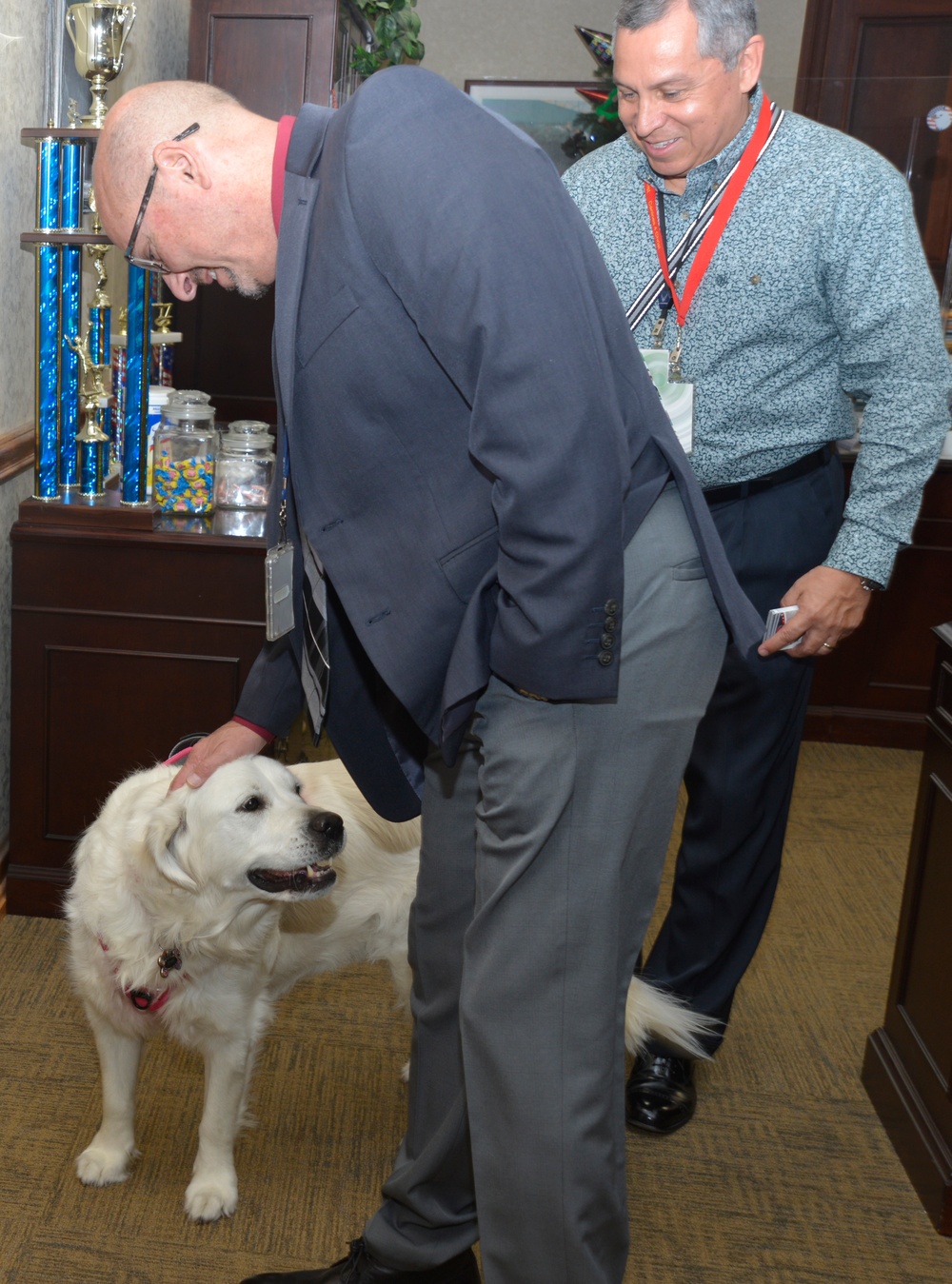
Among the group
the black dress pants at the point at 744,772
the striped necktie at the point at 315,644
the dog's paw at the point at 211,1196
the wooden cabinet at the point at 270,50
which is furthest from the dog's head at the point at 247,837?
the wooden cabinet at the point at 270,50

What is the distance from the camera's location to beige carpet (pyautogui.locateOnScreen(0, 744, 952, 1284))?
173 centimetres

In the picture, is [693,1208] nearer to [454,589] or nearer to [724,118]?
[454,589]

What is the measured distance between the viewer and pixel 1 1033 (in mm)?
2162

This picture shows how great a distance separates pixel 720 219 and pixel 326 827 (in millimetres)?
1012

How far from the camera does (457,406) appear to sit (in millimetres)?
1119

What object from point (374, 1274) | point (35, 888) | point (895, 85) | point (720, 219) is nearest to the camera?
point (374, 1274)

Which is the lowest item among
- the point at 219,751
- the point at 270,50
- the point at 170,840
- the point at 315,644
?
the point at 170,840

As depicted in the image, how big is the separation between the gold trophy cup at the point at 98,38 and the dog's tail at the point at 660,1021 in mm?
1930

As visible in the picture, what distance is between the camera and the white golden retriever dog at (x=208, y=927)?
5.40 ft

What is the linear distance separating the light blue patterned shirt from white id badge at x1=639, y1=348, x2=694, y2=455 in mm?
50

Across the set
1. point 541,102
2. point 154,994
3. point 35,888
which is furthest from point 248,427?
point 541,102

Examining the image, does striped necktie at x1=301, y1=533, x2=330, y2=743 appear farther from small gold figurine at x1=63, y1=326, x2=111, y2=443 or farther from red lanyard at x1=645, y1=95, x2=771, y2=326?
small gold figurine at x1=63, y1=326, x2=111, y2=443

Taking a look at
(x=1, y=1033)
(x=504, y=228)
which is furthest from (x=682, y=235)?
(x=1, y=1033)

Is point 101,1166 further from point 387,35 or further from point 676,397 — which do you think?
point 387,35
